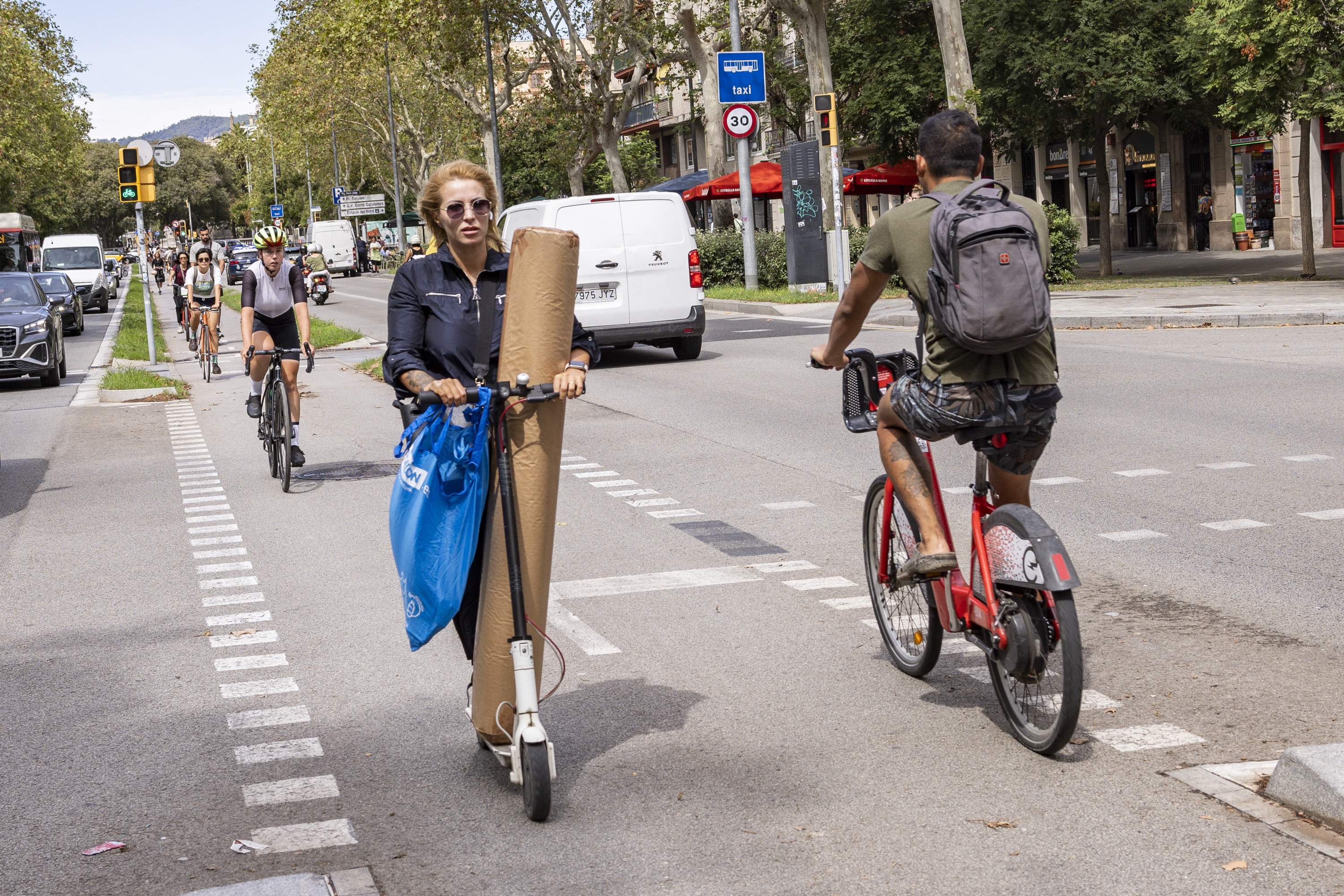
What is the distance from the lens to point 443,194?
473 cm

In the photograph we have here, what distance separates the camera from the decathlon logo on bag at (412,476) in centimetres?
432

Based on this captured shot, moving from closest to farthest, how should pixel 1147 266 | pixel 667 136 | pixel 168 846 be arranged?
pixel 168 846, pixel 1147 266, pixel 667 136

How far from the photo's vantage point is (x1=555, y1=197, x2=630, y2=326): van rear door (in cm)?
1900

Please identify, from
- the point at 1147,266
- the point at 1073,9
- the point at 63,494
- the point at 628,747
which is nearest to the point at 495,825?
the point at 628,747

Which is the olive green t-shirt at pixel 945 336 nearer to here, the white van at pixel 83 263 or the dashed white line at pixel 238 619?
the dashed white line at pixel 238 619

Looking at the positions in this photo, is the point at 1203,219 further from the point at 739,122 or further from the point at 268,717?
the point at 268,717

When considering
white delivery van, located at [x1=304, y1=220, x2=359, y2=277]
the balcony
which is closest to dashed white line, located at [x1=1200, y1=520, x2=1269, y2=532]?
the balcony

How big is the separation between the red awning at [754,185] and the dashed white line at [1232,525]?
1096 inches

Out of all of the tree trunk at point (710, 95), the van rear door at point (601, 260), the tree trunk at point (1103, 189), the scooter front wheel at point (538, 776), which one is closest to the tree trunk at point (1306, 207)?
the tree trunk at point (1103, 189)

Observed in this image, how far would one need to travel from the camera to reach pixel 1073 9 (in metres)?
32.2

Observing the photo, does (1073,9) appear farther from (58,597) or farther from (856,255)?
(58,597)

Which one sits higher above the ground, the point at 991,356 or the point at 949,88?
the point at 949,88

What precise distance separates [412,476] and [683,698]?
1.47 meters

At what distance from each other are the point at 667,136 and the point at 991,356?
70315 millimetres
